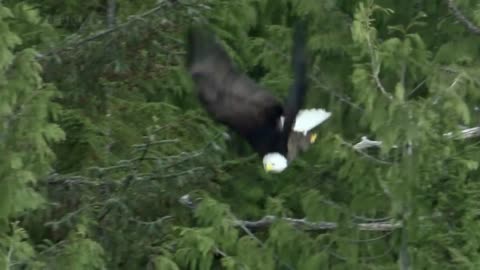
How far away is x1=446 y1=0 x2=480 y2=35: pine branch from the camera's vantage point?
26.9 ft

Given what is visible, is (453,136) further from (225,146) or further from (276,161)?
(225,146)

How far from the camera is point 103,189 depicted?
8.84 m

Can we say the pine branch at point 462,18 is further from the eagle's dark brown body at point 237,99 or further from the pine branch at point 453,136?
the eagle's dark brown body at point 237,99

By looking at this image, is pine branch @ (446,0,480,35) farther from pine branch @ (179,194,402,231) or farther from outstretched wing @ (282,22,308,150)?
pine branch @ (179,194,402,231)

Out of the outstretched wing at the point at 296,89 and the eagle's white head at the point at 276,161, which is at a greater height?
the outstretched wing at the point at 296,89

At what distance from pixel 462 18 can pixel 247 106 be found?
131 cm

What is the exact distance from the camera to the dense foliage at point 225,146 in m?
7.02

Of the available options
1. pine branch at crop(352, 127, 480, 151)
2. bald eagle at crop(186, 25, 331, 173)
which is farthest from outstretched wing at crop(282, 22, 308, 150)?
pine branch at crop(352, 127, 480, 151)

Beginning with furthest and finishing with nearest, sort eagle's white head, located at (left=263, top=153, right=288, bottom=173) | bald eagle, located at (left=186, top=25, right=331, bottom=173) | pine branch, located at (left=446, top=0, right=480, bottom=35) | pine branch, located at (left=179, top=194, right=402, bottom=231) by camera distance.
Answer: pine branch, located at (left=179, top=194, right=402, bottom=231) < pine branch, located at (left=446, top=0, right=480, bottom=35) < eagle's white head, located at (left=263, top=153, right=288, bottom=173) < bald eagle, located at (left=186, top=25, right=331, bottom=173)

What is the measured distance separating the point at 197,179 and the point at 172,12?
1.06 metres

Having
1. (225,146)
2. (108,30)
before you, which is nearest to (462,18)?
(225,146)

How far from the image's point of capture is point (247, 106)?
25.9 feet

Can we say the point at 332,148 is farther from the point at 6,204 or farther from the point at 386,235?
the point at 6,204

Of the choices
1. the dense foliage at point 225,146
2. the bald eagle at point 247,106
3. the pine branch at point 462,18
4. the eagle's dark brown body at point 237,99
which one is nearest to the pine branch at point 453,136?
the dense foliage at point 225,146
